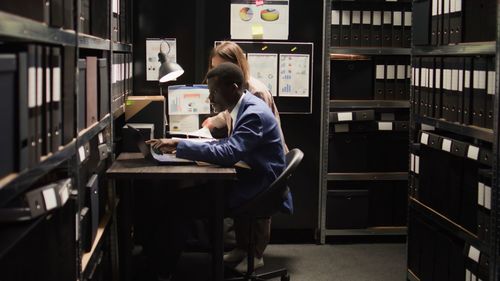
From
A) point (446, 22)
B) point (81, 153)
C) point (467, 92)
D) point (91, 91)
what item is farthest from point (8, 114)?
point (446, 22)

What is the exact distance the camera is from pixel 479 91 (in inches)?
124

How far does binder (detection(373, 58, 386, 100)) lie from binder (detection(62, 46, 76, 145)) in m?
3.01

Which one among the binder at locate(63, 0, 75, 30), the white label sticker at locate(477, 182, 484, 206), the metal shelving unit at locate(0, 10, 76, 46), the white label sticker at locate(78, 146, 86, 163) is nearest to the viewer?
the metal shelving unit at locate(0, 10, 76, 46)

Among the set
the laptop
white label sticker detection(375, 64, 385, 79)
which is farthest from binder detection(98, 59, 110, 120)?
white label sticker detection(375, 64, 385, 79)

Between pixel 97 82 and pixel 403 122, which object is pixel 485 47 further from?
pixel 403 122

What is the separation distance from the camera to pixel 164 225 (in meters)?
3.78

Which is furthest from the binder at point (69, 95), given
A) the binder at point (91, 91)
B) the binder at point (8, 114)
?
the binder at point (8, 114)

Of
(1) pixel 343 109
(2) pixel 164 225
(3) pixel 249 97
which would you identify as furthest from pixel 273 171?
(1) pixel 343 109

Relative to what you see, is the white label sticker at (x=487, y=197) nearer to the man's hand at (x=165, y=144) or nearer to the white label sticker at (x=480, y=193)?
the white label sticker at (x=480, y=193)

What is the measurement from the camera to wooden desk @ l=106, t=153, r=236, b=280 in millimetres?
3363

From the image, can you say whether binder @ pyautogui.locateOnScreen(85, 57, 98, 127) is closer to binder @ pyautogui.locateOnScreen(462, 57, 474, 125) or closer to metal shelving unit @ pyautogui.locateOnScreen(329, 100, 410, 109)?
binder @ pyautogui.locateOnScreen(462, 57, 474, 125)

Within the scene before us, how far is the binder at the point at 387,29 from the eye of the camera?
5031 millimetres

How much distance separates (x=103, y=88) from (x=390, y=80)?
246 cm

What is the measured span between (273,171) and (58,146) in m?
1.65
